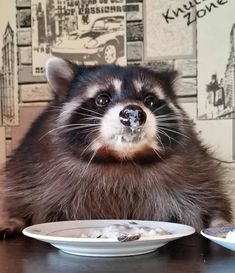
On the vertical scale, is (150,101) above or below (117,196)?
above

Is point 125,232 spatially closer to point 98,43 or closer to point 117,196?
point 117,196

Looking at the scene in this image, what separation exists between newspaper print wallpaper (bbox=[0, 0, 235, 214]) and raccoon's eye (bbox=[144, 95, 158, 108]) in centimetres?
39

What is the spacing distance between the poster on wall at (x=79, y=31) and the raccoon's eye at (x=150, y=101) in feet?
1.48

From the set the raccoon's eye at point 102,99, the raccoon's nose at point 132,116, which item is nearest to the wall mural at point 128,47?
the raccoon's eye at point 102,99

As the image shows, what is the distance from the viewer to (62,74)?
4.53 feet

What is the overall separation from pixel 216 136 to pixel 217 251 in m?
0.68

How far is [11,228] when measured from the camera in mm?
1242

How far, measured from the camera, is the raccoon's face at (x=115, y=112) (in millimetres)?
1176

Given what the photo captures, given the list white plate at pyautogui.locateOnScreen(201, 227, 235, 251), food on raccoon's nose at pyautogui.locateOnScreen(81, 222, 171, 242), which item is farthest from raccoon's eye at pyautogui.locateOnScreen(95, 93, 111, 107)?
white plate at pyautogui.locateOnScreen(201, 227, 235, 251)

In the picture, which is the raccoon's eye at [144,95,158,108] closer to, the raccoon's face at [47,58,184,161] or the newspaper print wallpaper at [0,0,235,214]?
the raccoon's face at [47,58,184,161]

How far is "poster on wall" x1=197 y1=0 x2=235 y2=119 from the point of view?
1676mm

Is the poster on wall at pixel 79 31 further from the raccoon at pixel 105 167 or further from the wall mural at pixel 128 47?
the raccoon at pixel 105 167

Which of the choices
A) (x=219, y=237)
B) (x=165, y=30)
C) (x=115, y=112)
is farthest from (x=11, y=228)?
(x=165, y=30)

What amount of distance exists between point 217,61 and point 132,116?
663 millimetres
